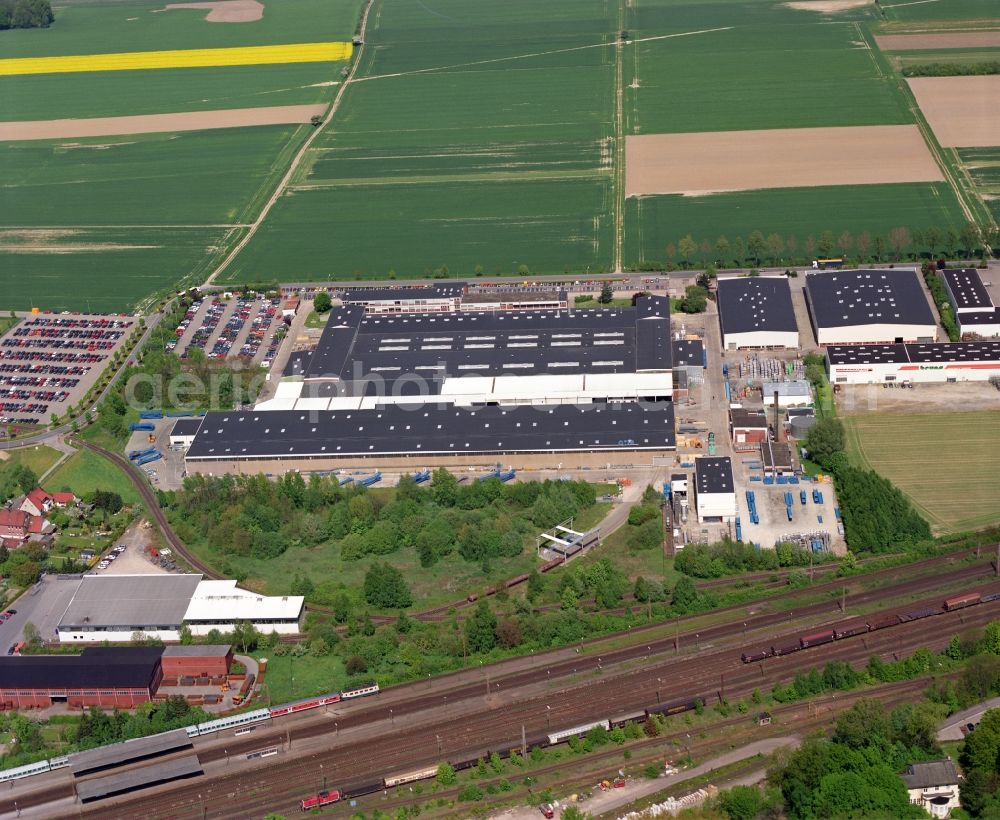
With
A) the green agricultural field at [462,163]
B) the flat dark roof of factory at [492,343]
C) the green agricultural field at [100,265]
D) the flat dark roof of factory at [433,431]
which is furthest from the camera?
the green agricultural field at [462,163]

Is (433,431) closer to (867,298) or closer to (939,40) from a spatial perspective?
(867,298)

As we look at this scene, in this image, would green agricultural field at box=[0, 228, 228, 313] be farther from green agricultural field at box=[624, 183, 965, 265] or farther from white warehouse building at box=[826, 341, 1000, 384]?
white warehouse building at box=[826, 341, 1000, 384]

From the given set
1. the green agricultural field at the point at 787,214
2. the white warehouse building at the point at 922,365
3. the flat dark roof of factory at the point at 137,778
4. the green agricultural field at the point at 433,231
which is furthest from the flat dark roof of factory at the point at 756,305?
the flat dark roof of factory at the point at 137,778

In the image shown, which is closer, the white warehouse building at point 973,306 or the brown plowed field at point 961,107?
the white warehouse building at point 973,306

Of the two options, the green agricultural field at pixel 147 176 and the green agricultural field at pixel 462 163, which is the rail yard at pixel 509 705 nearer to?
the green agricultural field at pixel 462 163

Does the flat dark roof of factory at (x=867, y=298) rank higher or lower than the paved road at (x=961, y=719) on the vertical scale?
higher

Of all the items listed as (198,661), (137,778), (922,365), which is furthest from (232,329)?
(137,778)
